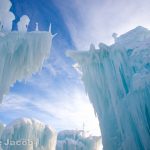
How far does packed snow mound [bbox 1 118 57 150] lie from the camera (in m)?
21.1

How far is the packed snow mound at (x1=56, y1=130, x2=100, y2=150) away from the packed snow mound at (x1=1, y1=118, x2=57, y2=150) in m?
8.04

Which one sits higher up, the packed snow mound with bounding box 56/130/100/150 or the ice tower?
the ice tower

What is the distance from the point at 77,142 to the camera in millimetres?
32094

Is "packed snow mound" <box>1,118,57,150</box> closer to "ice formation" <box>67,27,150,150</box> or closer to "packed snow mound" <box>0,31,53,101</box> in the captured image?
"ice formation" <box>67,27,150,150</box>

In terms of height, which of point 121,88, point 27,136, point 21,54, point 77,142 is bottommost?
point 77,142

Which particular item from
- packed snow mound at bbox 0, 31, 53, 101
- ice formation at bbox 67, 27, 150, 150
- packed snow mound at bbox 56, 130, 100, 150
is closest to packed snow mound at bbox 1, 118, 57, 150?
packed snow mound at bbox 56, 130, 100, 150

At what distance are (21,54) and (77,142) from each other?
2427 cm

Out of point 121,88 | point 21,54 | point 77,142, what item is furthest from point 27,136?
point 21,54

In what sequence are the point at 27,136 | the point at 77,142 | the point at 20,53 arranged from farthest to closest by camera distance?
1. the point at 77,142
2. the point at 27,136
3. the point at 20,53

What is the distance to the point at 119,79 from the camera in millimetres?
16250

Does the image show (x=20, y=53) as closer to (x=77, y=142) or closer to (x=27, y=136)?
(x=27, y=136)

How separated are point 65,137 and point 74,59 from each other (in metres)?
19.2

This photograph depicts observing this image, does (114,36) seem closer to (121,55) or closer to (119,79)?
(121,55)

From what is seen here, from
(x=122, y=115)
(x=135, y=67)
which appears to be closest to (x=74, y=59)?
(x=135, y=67)
